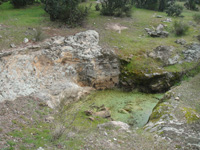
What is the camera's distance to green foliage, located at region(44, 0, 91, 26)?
17438 mm

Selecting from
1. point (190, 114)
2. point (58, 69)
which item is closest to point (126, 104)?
point (190, 114)

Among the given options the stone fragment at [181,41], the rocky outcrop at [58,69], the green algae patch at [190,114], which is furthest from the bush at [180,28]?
the green algae patch at [190,114]

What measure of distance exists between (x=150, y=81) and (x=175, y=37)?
6433 millimetres

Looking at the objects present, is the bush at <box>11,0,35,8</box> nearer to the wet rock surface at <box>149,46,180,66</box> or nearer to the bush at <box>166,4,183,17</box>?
the wet rock surface at <box>149,46,180,66</box>

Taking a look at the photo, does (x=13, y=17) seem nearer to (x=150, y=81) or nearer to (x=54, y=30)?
(x=54, y=30)

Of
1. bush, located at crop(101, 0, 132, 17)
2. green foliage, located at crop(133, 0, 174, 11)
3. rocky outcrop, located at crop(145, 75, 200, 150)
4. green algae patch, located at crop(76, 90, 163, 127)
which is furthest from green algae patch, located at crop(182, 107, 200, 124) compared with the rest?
green foliage, located at crop(133, 0, 174, 11)

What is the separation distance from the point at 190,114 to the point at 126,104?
406 cm

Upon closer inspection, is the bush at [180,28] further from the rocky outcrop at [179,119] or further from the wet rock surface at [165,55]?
the rocky outcrop at [179,119]

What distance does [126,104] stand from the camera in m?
12.8

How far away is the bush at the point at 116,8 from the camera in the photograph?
21516 mm

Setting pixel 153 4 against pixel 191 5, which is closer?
pixel 153 4

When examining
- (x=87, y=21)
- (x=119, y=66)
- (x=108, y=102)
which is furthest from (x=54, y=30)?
(x=108, y=102)

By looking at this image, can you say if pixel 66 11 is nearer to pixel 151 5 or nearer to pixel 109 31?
pixel 109 31

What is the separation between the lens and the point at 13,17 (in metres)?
18.0
